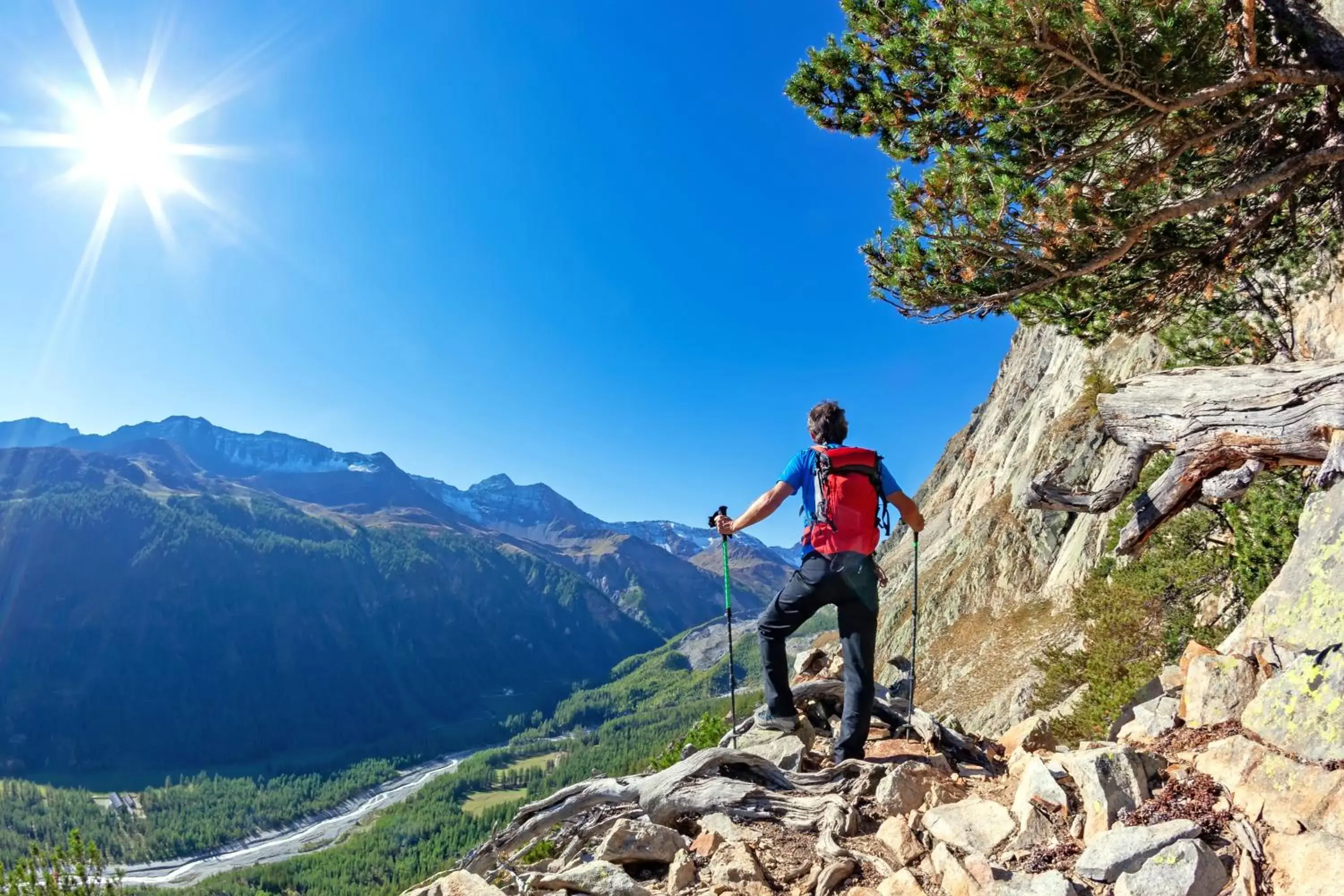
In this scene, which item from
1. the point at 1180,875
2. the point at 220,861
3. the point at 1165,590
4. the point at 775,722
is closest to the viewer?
the point at 1180,875

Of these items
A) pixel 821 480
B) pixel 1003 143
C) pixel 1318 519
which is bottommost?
pixel 1318 519

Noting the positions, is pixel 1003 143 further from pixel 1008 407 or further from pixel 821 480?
pixel 1008 407

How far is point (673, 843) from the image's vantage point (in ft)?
19.0

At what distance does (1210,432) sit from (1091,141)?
12.2 feet

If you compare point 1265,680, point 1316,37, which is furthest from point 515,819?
point 1316,37

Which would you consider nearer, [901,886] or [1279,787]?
[1279,787]

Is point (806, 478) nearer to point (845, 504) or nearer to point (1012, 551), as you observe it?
point (845, 504)

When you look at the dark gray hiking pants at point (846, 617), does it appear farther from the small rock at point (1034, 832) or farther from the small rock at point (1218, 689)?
the small rock at point (1218, 689)

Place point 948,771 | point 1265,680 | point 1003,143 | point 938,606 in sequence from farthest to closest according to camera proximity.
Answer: point 938,606 < point 1003,143 < point 948,771 < point 1265,680

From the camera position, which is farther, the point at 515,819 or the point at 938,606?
the point at 938,606

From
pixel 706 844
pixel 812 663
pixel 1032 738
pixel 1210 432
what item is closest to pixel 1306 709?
pixel 1210 432

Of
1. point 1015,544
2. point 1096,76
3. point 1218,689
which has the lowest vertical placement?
point 1218,689

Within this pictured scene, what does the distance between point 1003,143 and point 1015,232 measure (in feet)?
3.30

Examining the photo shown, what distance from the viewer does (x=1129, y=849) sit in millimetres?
3891
